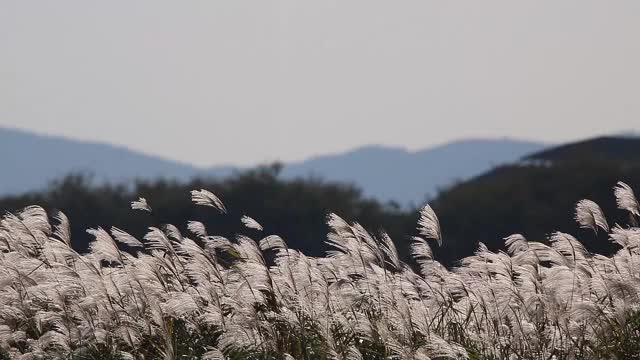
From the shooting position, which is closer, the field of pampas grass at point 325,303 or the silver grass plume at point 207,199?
the field of pampas grass at point 325,303

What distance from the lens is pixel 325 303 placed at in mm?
7859

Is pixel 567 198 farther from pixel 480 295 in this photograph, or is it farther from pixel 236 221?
→ pixel 480 295

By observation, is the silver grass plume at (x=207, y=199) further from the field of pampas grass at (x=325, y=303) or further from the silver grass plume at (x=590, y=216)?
the silver grass plume at (x=590, y=216)

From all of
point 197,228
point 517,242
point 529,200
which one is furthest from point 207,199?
point 529,200

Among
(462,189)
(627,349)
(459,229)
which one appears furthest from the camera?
(462,189)

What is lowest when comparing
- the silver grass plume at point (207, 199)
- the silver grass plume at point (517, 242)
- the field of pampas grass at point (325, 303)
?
the field of pampas grass at point (325, 303)

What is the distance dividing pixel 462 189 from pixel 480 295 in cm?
4393

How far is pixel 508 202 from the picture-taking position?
48938 mm

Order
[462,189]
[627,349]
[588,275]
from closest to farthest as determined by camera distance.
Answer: [627,349]
[588,275]
[462,189]

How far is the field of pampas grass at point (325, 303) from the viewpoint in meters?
7.49

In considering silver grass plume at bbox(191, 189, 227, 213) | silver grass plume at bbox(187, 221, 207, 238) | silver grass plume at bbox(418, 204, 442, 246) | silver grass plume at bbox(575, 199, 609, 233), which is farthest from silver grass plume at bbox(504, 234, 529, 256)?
silver grass plume at bbox(187, 221, 207, 238)

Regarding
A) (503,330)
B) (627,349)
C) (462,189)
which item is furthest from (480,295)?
(462,189)

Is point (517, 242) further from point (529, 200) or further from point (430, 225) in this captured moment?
point (529, 200)

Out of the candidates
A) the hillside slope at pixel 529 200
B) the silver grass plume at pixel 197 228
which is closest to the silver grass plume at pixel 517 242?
the silver grass plume at pixel 197 228
